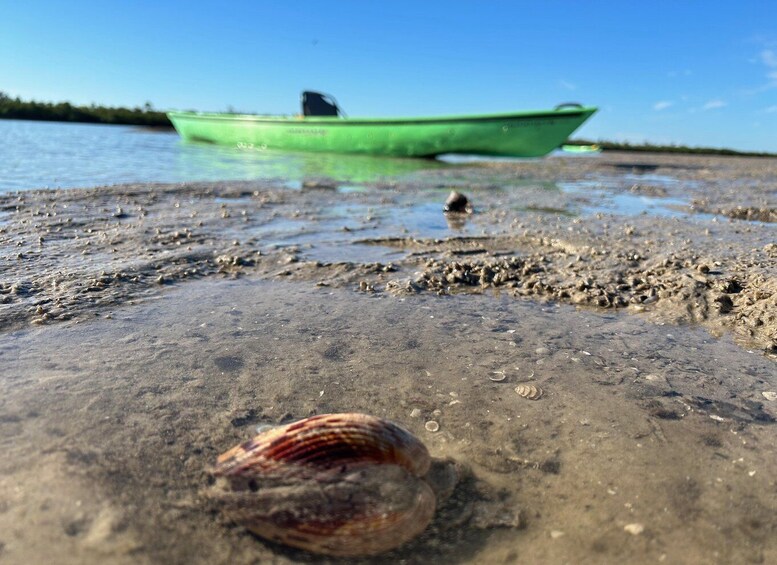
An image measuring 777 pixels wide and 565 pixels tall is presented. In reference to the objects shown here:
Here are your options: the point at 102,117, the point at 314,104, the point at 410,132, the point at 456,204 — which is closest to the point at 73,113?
the point at 102,117

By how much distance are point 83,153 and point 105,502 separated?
16.9m

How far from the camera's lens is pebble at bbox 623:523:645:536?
1590 mm

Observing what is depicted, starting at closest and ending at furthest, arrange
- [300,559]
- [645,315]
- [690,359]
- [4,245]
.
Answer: [300,559] < [690,359] < [645,315] < [4,245]

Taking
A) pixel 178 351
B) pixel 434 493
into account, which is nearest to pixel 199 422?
pixel 178 351

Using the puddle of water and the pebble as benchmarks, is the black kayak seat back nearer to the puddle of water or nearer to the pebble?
the puddle of water

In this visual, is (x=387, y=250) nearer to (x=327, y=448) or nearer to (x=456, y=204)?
(x=456, y=204)

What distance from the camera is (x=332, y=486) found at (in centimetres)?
152

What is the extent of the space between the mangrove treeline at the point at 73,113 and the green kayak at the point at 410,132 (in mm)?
33982

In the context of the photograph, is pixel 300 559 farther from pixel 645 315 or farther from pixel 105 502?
pixel 645 315

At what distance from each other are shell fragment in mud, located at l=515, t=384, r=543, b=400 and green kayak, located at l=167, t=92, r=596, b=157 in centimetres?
1723

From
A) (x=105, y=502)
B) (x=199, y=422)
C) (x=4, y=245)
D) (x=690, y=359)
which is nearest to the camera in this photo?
(x=105, y=502)

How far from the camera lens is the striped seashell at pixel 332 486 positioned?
1464 millimetres

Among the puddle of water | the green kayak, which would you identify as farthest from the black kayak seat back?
the puddle of water

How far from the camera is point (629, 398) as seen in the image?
7.81ft
